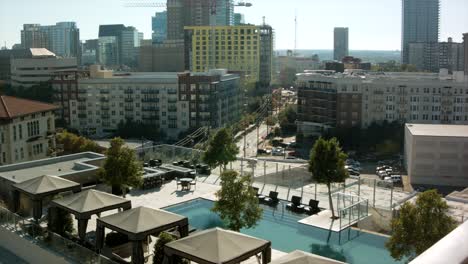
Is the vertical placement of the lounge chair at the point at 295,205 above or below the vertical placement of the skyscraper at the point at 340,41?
below

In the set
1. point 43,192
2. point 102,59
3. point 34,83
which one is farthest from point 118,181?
point 102,59

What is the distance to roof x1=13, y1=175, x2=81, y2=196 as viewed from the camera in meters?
12.6

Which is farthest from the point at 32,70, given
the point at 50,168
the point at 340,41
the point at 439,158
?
the point at 340,41

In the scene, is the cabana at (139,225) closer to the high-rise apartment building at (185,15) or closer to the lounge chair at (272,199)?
the lounge chair at (272,199)

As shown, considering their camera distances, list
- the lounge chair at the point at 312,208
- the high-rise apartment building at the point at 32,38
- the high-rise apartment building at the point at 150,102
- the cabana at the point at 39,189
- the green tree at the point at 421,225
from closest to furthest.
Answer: the green tree at the point at 421,225 → the cabana at the point at 39,189 → the lounge chair at the point at 312,208 → the high-rise apartment building at the point at 150,102 → the high-rise apartment building at the point at 32,38

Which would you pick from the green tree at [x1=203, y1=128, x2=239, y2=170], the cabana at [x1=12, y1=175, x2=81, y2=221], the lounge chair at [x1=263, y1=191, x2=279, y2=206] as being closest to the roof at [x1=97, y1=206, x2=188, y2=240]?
the cabana at [x1=12, y1=175, x2=81, y2=221]

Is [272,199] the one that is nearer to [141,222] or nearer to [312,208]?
[312,208]

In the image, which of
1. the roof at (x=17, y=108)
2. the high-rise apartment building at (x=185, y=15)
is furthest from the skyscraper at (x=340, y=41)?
the roof at (x=17, y=108)

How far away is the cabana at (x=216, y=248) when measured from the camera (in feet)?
27.7

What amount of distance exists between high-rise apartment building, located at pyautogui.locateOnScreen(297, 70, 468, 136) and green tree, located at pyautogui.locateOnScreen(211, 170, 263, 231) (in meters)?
31.9

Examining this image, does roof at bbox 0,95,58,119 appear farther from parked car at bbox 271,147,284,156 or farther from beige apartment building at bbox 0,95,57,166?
parked car at bbox 271,147,284,156

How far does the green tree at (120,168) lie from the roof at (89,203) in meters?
2.69

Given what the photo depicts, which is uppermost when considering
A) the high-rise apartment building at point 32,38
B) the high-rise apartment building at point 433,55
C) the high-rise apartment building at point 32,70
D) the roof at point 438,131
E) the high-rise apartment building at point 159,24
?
the high-rise apartment building at point 159,24

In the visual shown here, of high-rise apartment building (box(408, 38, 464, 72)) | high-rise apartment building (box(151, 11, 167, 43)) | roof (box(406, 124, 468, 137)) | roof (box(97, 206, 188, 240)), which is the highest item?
high-rise apartment building (box(151, 11, 167, 43))
